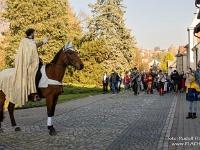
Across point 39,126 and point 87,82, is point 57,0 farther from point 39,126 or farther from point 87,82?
point 39,126

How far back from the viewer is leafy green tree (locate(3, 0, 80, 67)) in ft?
130

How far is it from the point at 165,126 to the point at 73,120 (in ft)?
11.1

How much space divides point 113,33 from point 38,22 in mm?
13980

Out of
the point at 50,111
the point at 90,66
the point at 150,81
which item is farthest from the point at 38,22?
the point at 50,111

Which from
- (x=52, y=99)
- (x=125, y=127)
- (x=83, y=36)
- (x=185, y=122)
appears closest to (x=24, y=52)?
(x=52, y=99)

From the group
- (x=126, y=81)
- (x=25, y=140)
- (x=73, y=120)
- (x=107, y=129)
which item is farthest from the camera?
(x=126, y=81)

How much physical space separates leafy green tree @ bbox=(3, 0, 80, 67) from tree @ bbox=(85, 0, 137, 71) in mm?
9176

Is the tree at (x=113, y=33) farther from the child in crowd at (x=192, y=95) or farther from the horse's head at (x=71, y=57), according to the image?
the horse's head at (x=71, y=57)

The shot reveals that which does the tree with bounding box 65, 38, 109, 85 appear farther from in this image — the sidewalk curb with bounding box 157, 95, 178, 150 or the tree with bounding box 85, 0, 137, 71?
the sidewalk curb with bounding box 157, 95, 178, 150

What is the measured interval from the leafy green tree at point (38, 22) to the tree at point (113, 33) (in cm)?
918

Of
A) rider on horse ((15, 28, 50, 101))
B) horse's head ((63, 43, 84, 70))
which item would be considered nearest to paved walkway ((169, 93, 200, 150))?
horse's head ((63, 43, 84, 70))

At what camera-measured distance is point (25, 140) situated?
788 centimetres

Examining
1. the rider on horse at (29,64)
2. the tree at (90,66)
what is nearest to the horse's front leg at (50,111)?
the rider on horse at (29,64)

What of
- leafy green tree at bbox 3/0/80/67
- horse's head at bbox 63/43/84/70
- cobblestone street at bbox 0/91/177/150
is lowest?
cobblestone street at bbox 0/91/177/150
